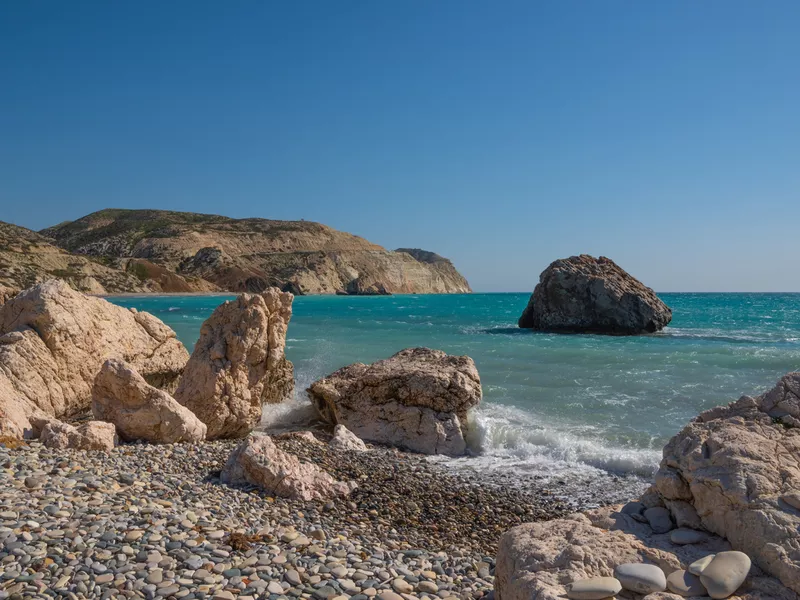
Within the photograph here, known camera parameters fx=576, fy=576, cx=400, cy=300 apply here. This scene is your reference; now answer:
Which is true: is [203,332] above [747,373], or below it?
above

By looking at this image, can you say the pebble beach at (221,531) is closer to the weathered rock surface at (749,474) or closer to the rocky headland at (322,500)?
the rocky headland at (322,500)

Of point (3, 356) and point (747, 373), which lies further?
point (747, 373)

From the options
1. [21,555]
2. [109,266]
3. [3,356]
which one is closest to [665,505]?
[21,555]

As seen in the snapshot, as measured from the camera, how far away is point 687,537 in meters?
4.12

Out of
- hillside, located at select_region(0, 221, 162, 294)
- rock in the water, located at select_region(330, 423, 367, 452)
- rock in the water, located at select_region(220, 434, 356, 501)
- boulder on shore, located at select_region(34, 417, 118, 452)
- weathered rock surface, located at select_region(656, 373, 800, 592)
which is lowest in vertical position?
rock in the water, located at select_region(330, 423, 367, 452)

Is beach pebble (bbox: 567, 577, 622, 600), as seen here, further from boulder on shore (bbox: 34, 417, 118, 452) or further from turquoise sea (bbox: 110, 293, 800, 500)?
boulder on shore (bbox: 34, 417, 118, 452)

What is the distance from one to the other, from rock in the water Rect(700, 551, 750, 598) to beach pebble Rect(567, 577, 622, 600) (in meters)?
0.55

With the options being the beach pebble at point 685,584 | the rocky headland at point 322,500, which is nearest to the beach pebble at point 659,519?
the rocky headland at point 322,500

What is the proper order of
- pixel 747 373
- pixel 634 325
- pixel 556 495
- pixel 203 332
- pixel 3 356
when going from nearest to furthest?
pixel 556 495, pixel 3 356, pixel 203 332, pixel 747 373, pixel 634 325

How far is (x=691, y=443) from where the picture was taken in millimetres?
4766

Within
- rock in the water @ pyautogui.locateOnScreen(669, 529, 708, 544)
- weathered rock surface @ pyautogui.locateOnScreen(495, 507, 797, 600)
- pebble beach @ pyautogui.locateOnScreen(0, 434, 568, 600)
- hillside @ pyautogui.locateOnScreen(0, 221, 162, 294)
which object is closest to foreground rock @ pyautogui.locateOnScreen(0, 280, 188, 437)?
pebble beach @ pyautogui.locateOnScreen(0, 434, 568, 600)

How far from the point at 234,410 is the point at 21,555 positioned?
6.23m

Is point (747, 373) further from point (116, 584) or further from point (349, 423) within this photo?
point (116, 584)

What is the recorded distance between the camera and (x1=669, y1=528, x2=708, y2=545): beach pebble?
13.4 ft
